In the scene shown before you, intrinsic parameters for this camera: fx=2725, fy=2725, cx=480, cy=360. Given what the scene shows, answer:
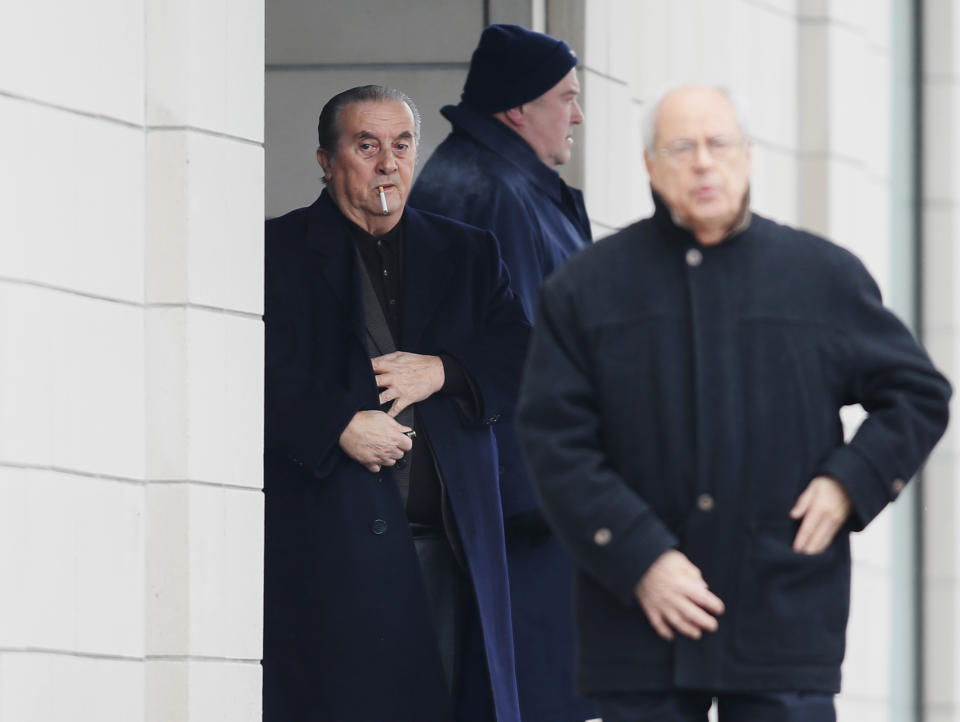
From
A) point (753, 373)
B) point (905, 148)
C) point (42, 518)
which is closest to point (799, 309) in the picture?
point (753, 373)

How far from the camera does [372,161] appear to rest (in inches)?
260

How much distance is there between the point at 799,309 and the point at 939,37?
22.5ft

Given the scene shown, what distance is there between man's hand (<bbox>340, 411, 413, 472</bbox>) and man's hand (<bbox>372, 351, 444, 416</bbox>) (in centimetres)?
8

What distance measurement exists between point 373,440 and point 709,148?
74.0 inches

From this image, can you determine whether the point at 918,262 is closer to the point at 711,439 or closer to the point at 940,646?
the point at 940,646

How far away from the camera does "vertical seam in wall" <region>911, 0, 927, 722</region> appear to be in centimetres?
1119

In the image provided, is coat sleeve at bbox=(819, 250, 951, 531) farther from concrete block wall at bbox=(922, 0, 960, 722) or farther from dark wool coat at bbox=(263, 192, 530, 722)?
concrete block wall at bbox=(922, 0, 960, 722)

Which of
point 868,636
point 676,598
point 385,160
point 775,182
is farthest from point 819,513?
point 868,636

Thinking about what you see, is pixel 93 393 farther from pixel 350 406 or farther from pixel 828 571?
pixel 828 571

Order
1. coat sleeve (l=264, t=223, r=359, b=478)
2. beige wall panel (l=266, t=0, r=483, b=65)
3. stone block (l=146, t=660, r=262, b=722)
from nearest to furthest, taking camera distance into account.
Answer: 1. stone block (l=146, t=660, r=262, b=722)
2. coat sleeve (l=264, t=223, r=359, b=478)
3. beige wall panel (l=266, t=0, r=483, b=65)

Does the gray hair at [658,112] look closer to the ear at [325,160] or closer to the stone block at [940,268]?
the ear at [325,160]

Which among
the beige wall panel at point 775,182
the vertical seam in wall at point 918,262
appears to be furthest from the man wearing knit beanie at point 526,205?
the vertical seam in wall at point 918,262

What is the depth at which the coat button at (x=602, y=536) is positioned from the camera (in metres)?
4.56

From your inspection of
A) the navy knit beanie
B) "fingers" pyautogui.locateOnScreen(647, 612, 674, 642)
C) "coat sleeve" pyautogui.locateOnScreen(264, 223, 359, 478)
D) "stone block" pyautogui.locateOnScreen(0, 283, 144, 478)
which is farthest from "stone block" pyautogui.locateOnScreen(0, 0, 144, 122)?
"fingers" pyautogui.locateOnScreen(647, 612, 674, 642)
